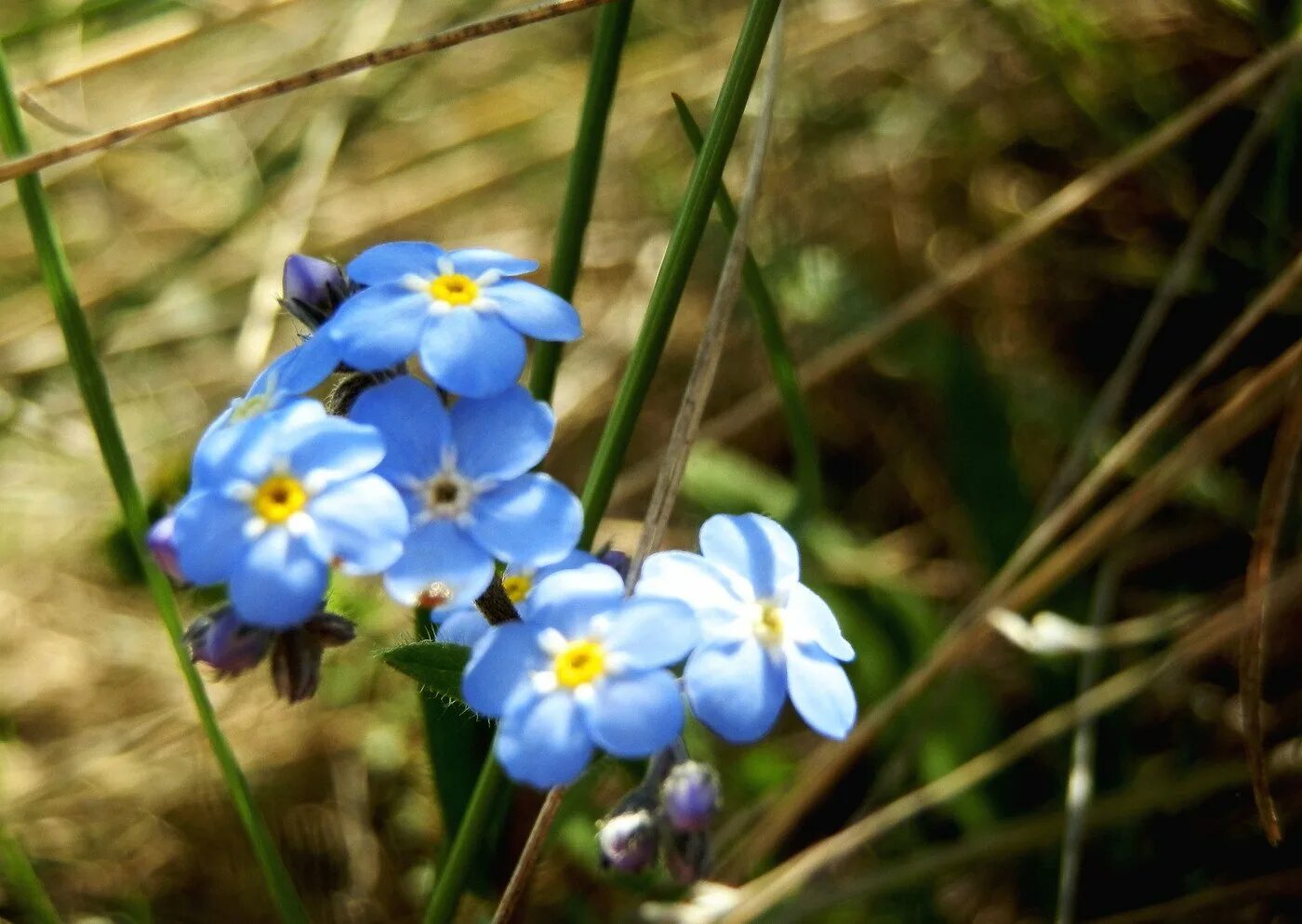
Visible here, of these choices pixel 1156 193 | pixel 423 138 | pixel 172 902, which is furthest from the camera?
pixel 423 138

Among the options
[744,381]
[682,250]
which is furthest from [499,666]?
[744,381]

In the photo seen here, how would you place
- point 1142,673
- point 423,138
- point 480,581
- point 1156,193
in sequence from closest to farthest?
point 480,581, point 1142,673, point 1156,193, point 423,138

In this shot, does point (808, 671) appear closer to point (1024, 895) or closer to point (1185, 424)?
point (1024, 895)

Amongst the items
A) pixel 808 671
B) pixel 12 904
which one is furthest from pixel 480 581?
pixel 12 904

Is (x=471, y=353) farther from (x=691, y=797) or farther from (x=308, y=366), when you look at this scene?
(x=691, y=797)

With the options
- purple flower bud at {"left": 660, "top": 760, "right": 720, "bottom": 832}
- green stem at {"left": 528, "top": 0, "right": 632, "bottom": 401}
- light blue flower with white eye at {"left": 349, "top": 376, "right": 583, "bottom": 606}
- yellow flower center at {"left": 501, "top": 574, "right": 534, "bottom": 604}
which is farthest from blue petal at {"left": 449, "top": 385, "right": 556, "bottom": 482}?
green stem at {"left": 528, "top": 0, "right": 632, "bottom": 401}

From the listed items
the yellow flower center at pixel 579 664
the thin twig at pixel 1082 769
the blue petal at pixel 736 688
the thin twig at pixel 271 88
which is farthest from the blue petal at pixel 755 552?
the thin twig at pixel 1082 769
